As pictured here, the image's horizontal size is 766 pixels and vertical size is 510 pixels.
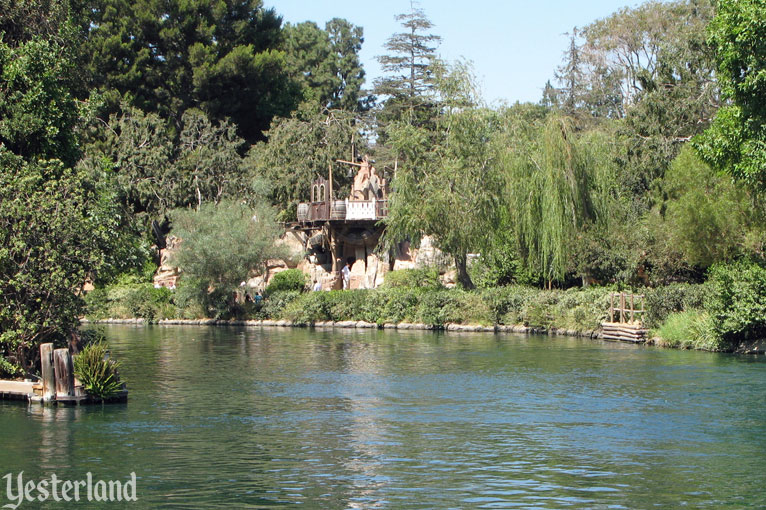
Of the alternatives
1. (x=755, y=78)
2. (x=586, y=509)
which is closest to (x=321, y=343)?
(x=755, y=78)

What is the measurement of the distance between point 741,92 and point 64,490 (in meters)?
21.7

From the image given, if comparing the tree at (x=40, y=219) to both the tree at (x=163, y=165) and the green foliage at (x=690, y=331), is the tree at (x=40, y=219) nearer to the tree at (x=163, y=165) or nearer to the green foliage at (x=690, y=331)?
the green foliage at (x=690, y=331)

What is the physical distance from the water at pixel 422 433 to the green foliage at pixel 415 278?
59.7 ft

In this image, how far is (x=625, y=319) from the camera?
38906 millimetres

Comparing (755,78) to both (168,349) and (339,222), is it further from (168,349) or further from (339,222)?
(339,222)

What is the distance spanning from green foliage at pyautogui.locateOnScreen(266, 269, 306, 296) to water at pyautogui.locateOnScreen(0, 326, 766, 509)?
22.1 metres

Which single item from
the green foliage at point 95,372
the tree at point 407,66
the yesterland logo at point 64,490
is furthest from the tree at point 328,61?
the yesterland logo at point 64,490

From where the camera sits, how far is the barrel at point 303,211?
191 feet

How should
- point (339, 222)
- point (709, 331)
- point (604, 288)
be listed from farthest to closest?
point (339, 222), point (604, 288), point (709, 331)

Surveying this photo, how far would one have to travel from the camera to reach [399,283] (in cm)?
5119

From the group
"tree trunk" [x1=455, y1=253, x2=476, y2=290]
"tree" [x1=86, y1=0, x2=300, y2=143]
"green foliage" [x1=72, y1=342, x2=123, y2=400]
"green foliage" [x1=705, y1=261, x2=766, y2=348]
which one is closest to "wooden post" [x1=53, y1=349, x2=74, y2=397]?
"green foliage" [x1=72, y1=342, x2=123, y2=400]

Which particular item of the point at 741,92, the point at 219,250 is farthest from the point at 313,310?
the point at 741,92

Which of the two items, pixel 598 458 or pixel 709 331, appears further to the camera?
pixel 709 331

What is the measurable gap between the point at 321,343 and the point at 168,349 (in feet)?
21.3
